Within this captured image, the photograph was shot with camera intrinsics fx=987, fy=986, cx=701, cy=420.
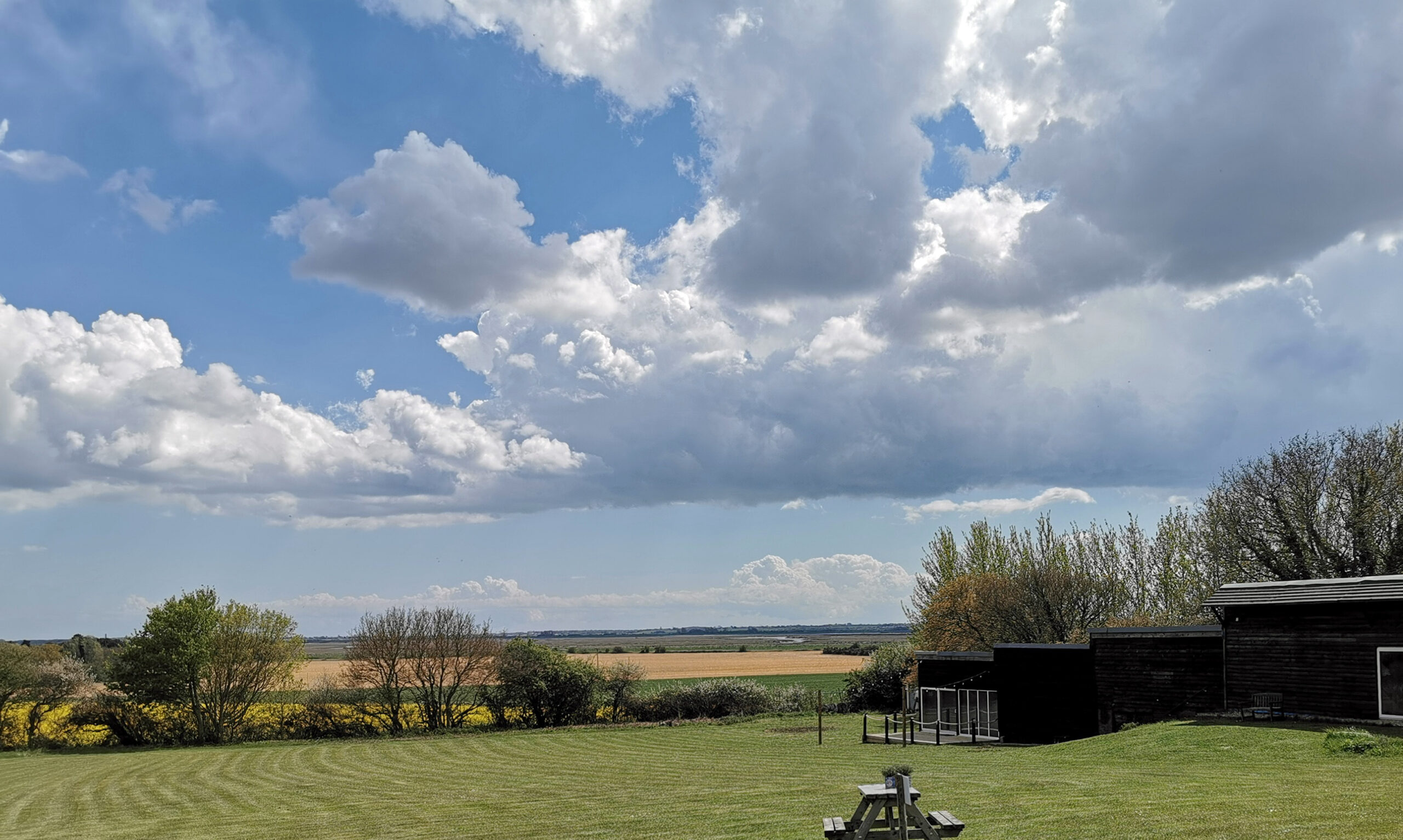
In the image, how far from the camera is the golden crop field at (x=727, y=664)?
9531 centimetres

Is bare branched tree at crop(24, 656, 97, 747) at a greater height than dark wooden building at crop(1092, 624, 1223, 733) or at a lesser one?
lesser

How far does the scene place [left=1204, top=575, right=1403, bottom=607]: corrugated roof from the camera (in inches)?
987

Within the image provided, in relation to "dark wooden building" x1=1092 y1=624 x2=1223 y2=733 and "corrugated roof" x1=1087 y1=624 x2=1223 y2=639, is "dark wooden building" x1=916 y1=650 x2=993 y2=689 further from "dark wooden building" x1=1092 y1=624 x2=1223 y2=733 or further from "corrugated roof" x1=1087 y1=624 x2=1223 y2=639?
"corrugated roof" x1=1087 y1=624 x2=1223 y2=639

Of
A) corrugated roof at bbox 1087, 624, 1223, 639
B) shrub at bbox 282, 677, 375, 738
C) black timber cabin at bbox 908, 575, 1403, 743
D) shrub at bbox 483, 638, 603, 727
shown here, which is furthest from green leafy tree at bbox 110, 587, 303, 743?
corrugated roof at bbox 1087, 624, 1223, 639

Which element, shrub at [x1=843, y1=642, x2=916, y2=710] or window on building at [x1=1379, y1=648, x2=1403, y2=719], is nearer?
window on building at [x1=1379, y1=648, x2=1403, y2=719]

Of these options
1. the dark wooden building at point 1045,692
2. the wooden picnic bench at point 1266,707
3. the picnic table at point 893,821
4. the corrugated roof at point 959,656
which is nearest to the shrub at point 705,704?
the corrugated roof at point 959,656

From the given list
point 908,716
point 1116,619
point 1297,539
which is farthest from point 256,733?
point 1297,539

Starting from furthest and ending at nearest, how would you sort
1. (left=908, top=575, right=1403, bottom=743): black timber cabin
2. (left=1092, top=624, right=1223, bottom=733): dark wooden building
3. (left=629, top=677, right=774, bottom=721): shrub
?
(left=629, top=677, right=774, bottom=721): shrub
(left=1092, top=624, right=1223, bottom=733): dark wooden building
(left=908, top=575, right=1403, bottom=743): black timber cabin

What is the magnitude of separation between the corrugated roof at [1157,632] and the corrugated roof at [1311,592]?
80 centimetres

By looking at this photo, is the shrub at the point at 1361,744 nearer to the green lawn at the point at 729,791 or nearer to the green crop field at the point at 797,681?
the green lawn at the point at 729,791

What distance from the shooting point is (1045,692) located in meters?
33.8

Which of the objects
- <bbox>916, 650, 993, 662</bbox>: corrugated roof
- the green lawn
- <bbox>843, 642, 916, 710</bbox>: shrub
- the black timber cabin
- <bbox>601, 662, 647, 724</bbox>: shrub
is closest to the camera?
the green lawn

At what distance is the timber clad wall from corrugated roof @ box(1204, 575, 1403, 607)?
0.20 m

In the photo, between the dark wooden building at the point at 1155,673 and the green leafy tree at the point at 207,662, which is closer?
the dark wooden building at the point at 1155,673
